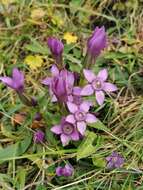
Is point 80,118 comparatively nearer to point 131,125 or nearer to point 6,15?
point 131,125

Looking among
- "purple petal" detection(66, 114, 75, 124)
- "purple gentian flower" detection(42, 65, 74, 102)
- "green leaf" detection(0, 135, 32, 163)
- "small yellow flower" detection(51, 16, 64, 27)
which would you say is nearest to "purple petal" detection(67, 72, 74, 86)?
"purple gentian flower" detection(42, 65, 74, 102)

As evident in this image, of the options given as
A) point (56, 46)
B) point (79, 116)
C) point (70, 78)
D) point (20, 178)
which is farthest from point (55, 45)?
point (20, 178)

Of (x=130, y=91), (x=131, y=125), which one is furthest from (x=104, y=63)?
(x=131, y=125)

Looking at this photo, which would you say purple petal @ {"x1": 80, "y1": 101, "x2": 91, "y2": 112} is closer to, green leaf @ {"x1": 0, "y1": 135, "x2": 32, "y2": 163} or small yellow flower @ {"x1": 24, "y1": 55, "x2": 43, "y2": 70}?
green leaf @ {"x1": 0, "y1": 135, "x2": 32, "y2": 163}

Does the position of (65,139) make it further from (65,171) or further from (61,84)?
(61,84)

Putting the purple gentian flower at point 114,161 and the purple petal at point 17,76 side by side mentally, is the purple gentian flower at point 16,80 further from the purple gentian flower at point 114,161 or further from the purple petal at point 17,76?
the purple gentian flower at point 114,161

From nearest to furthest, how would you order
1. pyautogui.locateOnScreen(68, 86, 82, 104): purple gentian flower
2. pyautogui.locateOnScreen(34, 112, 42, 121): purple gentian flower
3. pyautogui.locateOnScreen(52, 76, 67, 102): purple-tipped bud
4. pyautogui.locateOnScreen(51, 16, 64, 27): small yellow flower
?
pyautogui.locateOnScreen(52, 76, 67, 102): purple-tipped bud, pyautogui.locateOnScreen(68, 86, 82, 104): purple gentian flower, pyautogui.locateOnScreen(34, 112, 42, 121): purple gentian flower, pyautogui.locateOnScreen(51, 16, 64, 27): small yellow flower
